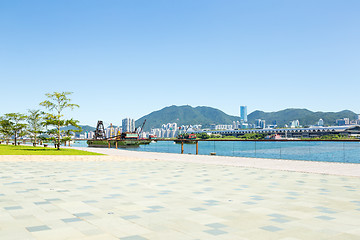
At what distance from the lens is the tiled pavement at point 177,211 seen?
178 inches

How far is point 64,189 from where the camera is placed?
8.59 m

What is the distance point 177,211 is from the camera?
6.00m

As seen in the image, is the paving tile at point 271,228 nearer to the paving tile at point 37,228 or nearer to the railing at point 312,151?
the paving tile at point 37,228

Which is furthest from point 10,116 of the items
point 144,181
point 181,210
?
point 181,210

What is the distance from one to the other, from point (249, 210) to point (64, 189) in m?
5.35

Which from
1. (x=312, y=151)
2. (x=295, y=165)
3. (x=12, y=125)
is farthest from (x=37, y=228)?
(x=12, y=125)

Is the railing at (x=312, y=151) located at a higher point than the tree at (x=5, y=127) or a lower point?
lower

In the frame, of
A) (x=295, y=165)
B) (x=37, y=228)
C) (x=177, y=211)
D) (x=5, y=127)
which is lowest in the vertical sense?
(x=295, y=165)

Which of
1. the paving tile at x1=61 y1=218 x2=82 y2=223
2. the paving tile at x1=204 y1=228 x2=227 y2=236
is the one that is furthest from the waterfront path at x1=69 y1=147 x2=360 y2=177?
the paving tile at x1=61 y1=218 x2=82 y2=223

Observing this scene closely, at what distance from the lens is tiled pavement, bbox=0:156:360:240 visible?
4.53 metres

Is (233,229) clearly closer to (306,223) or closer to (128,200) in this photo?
(306,223)

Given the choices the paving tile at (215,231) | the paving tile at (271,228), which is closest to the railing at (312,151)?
the paving tile at (271,228)

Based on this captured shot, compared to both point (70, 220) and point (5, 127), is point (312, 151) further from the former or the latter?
point (5, 127)

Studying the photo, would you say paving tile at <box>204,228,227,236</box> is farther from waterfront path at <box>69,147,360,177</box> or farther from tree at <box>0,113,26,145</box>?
tree at <box>0,113,26,145</box>
